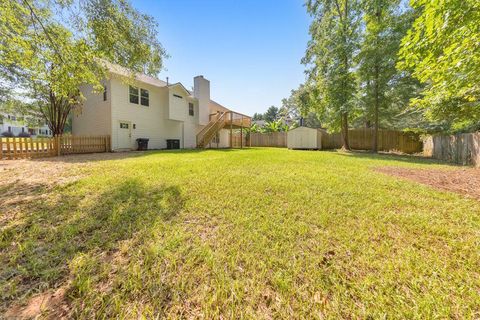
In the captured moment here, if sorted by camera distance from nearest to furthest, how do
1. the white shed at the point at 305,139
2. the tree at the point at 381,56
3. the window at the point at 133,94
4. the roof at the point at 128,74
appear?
the roof at the point at 128,74, the tree at the point at 381,56, the window at the point at 133,94, the white shed at the point at 305,139

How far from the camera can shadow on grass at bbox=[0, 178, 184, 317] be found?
162 cm

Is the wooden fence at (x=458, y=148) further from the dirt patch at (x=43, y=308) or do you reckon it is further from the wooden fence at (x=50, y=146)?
the wooden fence at (x=50, y=146)

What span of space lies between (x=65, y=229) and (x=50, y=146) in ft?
33.4

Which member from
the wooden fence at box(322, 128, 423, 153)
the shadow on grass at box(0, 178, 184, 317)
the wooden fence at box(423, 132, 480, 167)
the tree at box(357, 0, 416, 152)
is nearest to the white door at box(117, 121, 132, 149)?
the shadow on grass at box(0, 178, 184, 317)

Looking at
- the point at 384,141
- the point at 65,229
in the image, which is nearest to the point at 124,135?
the point at 65,229

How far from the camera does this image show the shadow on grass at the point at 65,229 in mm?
1625

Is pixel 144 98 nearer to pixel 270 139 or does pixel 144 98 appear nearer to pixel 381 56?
pixel 270 139

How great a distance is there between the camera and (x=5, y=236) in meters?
2.20

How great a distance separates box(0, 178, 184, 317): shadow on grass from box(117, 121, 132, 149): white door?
387 inches

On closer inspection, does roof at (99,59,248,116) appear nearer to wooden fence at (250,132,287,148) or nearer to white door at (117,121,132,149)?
white door at (117,121,132,149)

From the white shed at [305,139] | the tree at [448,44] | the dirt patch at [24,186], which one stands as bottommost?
the dirt patch at [24,186]

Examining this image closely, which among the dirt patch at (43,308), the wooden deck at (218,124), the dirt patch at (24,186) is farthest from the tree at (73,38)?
the wooden deck at (218,124)

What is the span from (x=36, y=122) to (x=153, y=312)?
22714 millimetres

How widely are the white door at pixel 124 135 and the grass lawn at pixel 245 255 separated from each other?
33.8 ft
